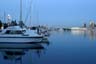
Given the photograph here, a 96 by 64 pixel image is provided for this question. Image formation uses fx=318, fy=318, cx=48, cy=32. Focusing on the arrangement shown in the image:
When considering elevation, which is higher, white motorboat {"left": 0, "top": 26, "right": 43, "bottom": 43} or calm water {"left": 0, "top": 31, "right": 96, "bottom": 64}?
white motorboat {"left": 0, "top": 26, "right": 43, "bottom": 43}

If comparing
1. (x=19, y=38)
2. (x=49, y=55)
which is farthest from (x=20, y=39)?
(x=49, y=55)

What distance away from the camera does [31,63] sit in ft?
60.8

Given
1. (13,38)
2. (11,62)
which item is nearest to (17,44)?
(13,38)

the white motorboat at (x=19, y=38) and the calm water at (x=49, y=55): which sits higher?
the white motorboat at (x=19, y=38)

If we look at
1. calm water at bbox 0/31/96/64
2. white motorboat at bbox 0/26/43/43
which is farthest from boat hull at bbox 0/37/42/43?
calm water at bbox 0/31/96/64

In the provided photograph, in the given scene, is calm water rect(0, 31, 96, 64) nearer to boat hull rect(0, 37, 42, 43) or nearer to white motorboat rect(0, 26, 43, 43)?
boat hull rect(0, 37, 42, 43)

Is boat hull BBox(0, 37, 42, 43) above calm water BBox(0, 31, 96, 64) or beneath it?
above

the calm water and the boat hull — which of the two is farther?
the boat hull

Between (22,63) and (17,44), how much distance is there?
1567cm

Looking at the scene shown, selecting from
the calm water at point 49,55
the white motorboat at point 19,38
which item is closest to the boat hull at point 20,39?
the white motorboat at point 19,38

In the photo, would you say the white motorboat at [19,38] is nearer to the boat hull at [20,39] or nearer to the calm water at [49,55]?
the boat hull at [20,39]

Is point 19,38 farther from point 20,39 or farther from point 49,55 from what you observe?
point 49,55

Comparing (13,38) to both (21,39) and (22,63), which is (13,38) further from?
(22,63)

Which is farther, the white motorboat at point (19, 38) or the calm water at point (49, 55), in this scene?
the white motorboat at point (19, 38)
